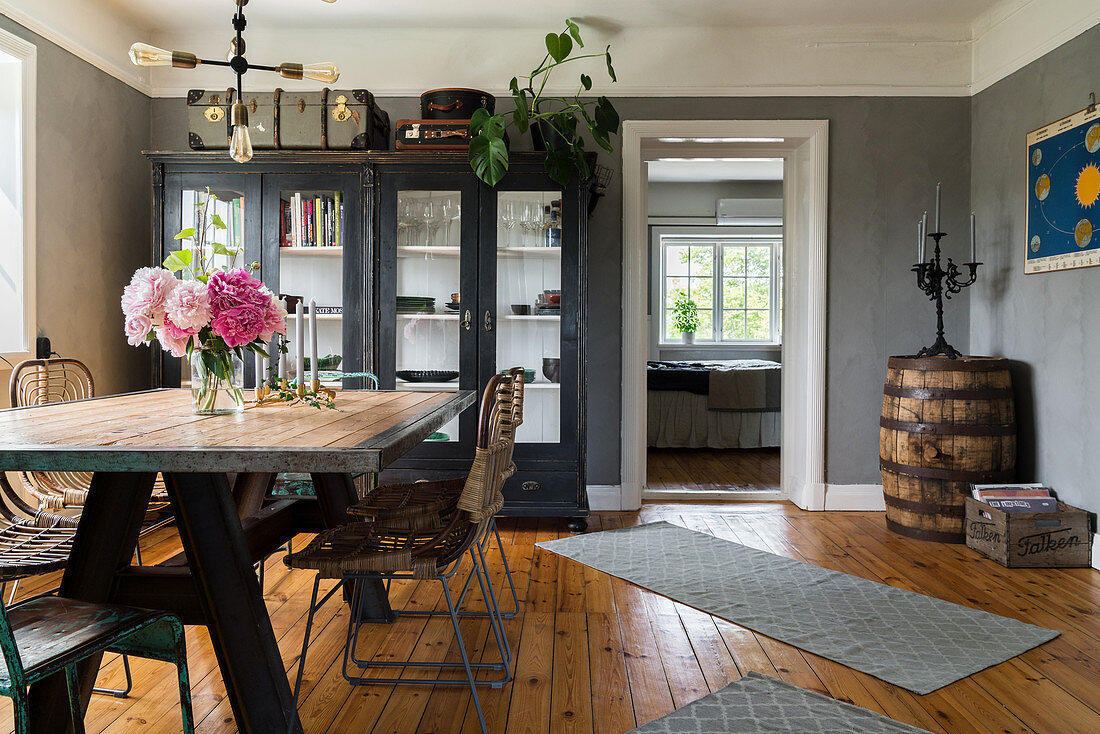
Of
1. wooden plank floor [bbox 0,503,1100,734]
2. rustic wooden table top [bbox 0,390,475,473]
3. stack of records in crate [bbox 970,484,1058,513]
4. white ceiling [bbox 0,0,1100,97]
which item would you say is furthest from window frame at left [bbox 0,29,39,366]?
stack of records in crate [bbox 970,484,1058,513]

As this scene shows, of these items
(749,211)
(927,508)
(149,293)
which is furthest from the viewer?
(749,211)

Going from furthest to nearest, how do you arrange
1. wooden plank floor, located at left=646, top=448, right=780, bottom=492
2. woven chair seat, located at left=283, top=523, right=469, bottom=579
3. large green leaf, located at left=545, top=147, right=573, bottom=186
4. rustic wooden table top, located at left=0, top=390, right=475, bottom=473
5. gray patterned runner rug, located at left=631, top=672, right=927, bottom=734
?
wooden plank floor, located at left=646, top=448, right=780, bottom=492, large green leaf, located at left=545, top=147, right=573, bottom=186, gray patterned runner rug, located at left=631, top=672, right=927, bottom=734, woven chair seat, located at left=283, top=523, right=469, bottom=579, rustic wooden table top, located at left=0, top=390, right=475, bottom=473

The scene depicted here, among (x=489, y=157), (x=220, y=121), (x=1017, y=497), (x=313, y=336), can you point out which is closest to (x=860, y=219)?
(x=1017, y=497)

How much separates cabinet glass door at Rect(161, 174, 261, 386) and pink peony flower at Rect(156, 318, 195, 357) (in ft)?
6.53

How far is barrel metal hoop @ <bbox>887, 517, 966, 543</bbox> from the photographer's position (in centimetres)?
351

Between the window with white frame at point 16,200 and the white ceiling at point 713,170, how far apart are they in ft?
16.0

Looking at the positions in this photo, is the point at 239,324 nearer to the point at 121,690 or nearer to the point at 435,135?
the point at 121,690

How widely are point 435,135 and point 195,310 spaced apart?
218cm

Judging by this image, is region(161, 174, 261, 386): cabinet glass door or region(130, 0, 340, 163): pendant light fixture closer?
region(130, 0, 340, 163): pendant light fixture

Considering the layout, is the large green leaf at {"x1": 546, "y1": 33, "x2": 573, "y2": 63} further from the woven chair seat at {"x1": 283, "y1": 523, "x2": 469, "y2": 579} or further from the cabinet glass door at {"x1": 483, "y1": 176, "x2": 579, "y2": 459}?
the woven chair seat at {"x1": 283, "y1": 523, "x2": 469, "y2": 579}

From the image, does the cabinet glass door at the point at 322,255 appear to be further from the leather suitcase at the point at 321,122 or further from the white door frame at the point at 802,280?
the white door frame at the point at 802,280

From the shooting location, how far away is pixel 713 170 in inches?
291

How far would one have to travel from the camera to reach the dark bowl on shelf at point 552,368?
3.83 meters

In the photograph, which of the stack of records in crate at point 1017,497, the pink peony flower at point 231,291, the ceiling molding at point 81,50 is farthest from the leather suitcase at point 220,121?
the stack of records in crate at point 1017,497
